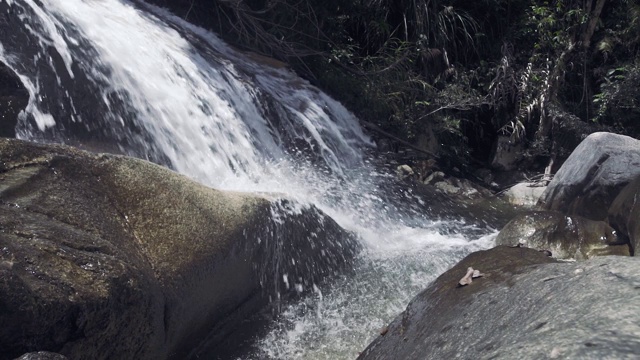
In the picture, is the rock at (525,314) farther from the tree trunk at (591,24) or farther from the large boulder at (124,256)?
the tree trunk at (591,24)

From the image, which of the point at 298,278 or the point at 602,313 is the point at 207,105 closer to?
the point at 298,278

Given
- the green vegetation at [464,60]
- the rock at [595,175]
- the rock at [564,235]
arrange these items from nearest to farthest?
the rock at [564,235] < the rock at [595,175] < the green vegetation at [464,60]

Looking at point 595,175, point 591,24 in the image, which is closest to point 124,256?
point 595,175

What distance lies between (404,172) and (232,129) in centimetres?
270

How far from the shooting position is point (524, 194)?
32.0ft

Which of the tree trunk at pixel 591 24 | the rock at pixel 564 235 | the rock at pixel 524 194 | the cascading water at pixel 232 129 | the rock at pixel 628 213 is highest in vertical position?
the tree trunk at pixel 591 24

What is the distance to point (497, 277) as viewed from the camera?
3.83m

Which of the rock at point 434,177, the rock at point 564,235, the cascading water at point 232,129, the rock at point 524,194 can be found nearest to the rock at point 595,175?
the rock at point 564,235

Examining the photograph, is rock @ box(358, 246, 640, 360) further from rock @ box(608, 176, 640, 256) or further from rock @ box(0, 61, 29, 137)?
rock @ box(0, 61, 29, 137)

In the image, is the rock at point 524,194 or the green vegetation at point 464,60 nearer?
the rock at point 524,194

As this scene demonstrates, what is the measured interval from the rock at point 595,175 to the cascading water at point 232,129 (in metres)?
0.90

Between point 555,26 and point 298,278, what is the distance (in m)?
7.19

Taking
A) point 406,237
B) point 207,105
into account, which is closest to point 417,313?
point 406,237

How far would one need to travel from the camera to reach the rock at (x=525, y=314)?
246 centimetres
